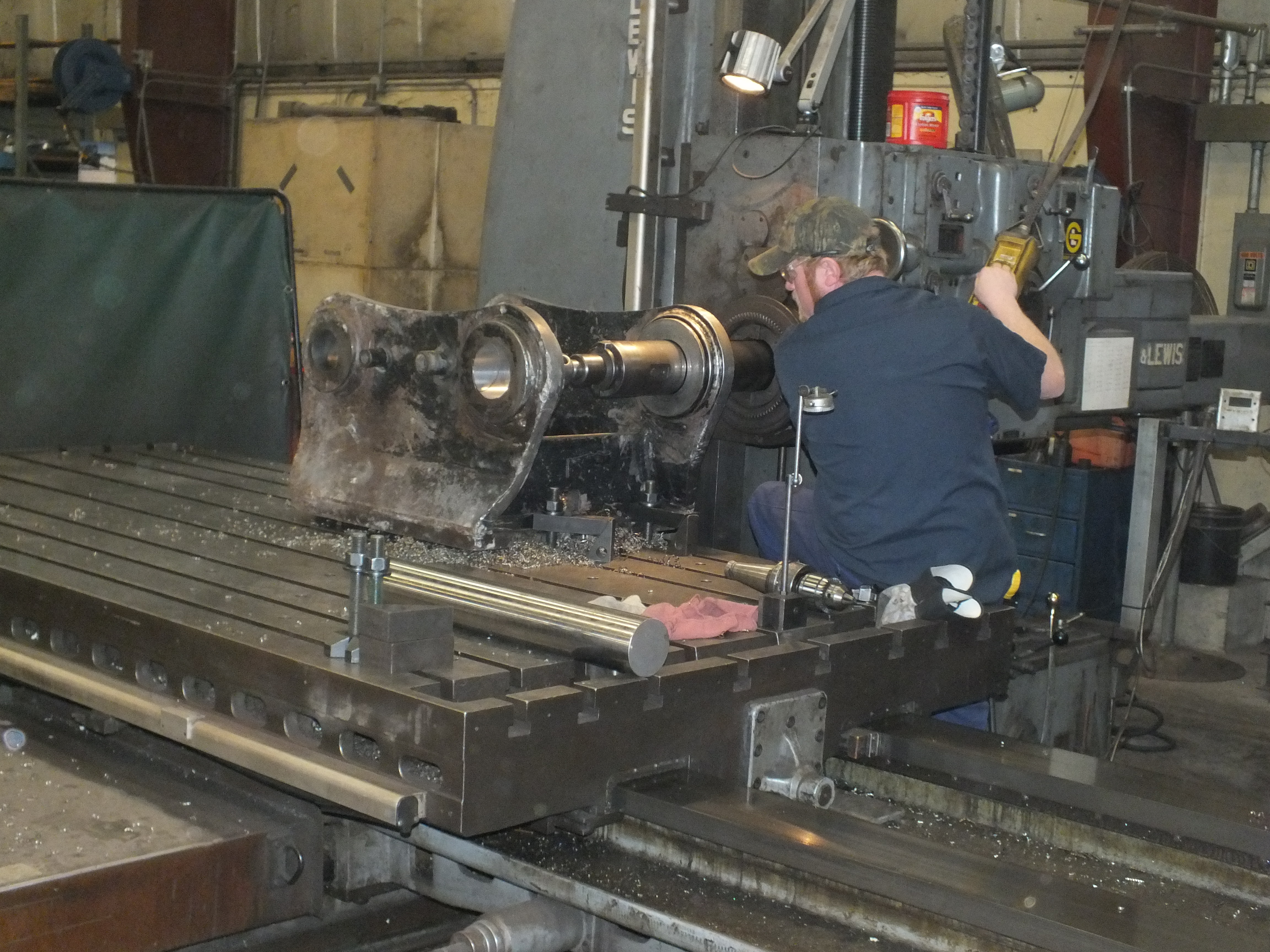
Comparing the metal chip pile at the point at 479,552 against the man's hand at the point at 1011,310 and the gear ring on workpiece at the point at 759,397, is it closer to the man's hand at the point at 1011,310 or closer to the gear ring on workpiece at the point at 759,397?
the gear ring on workpiece at the point at 759,397

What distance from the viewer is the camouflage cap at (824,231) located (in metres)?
1.67

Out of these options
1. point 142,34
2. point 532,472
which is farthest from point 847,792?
point 142,34

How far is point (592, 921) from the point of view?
3.79ft

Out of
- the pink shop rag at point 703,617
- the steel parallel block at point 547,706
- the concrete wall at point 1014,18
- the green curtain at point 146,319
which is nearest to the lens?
the steel parallel block at point 547,706

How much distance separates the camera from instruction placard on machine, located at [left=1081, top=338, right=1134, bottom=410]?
2.16 m

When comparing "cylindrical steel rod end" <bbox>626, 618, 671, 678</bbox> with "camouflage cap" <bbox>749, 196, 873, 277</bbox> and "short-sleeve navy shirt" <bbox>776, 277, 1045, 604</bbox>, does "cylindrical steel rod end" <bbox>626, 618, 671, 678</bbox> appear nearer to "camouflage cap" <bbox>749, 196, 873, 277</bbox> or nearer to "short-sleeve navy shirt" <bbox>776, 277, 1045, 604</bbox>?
"short-sleeve navy shirt" <bbox>776, 277, 1045, 604</bbox>

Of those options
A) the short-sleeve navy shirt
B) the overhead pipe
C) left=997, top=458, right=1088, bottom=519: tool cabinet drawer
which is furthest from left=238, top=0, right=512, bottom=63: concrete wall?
the short-sleeve navy shirt

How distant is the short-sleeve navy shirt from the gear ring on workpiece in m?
0.21

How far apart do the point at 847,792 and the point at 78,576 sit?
2.58 feet

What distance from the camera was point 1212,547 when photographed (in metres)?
3.66

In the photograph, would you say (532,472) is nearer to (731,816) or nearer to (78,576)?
(78,576)

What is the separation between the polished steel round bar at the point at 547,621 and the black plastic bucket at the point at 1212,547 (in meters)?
2.72

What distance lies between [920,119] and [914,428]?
0.67 metres

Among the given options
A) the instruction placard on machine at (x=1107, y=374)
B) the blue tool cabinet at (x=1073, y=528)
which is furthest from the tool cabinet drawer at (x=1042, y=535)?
the instruction placard on machine at (x=1107, y=374)
